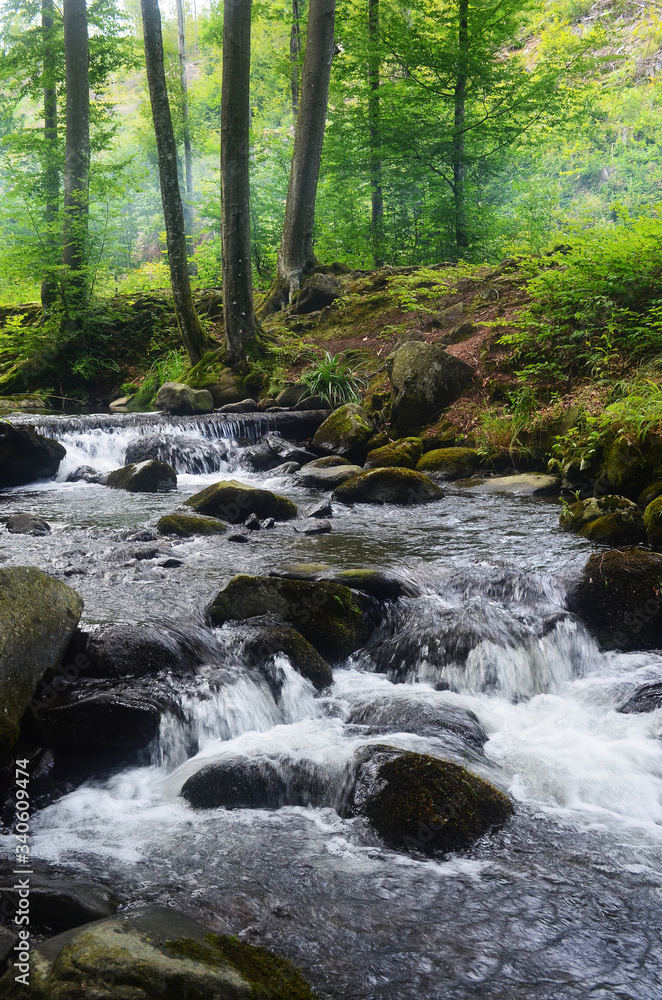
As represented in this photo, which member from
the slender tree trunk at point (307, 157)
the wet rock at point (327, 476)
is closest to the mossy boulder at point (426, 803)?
the wet rock at point (327, 476)

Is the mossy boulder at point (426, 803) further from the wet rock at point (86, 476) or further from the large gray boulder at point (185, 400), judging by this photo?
the large gray boulder at point (185, 400)

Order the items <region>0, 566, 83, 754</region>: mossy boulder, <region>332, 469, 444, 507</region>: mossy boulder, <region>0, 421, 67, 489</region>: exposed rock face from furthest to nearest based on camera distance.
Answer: <region>0, 421, 67, 489</region>: exposed rock face → <region>332, 469, 444, 507</region>: mossy boulder → <region>0, 566, 83, 754</region>: mossy boulder

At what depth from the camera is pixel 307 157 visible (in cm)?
1489

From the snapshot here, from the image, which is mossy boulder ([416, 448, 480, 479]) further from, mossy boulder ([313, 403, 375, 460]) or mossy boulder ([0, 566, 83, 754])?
mossy boulder ([0, 566, 83, 754])

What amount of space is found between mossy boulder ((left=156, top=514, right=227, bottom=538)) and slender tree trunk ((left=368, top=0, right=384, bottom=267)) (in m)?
11.6

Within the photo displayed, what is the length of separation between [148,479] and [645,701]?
750 cm

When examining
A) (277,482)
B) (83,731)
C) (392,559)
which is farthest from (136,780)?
(277,482)

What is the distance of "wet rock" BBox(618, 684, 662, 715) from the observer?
13.8ft

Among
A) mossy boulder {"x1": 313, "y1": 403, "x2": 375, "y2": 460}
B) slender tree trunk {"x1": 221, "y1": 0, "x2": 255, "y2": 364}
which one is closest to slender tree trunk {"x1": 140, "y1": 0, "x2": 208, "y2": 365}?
slender tree trunk {"x1": 221, "y1": 0, "x2": 255, "y2": 364}

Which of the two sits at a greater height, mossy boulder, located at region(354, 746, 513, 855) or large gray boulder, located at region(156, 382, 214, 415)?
large gray boulder, located at region(156, 382, 214, 415)

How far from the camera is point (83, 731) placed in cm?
368

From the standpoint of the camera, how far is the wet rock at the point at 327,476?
31.3 feet

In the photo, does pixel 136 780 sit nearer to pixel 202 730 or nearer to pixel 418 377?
pixel 202 730

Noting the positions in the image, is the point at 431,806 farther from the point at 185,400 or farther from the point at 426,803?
the point at 185,400
